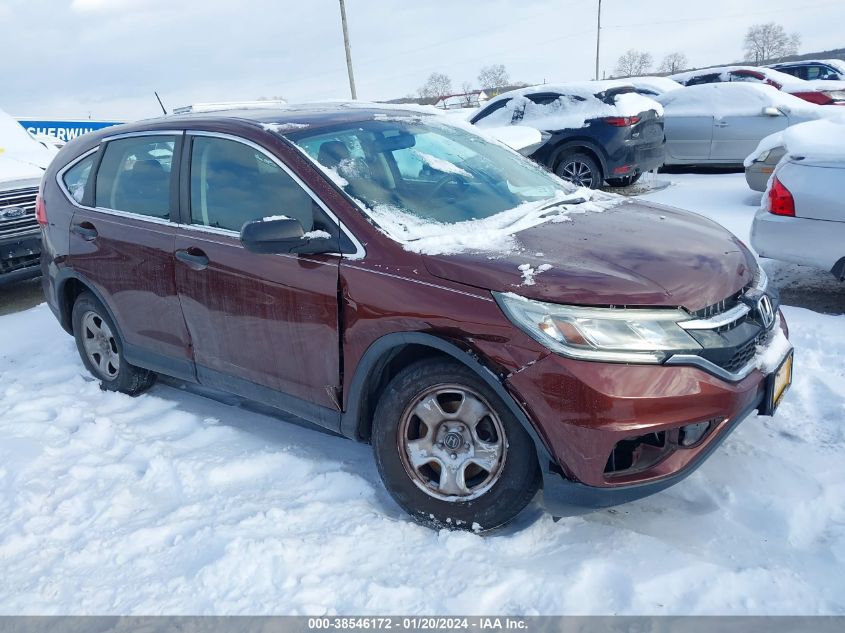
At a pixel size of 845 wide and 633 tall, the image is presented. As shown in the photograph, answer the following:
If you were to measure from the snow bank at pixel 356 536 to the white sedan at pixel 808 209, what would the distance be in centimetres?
128

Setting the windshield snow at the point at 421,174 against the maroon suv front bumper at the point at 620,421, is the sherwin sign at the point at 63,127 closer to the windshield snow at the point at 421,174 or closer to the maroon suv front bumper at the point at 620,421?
the windshield snow at the point at 421,174

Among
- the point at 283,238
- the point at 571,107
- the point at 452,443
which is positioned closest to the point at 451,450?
the point at 452,443

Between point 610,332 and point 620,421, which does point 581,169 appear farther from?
point 620,421

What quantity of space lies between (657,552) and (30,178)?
23.9 feet

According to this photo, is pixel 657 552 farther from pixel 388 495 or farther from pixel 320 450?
pixel 320 450

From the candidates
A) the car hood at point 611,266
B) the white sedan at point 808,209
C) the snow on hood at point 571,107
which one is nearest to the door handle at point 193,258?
the car hood at point 611,266

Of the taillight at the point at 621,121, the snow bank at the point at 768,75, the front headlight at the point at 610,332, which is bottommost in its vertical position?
the front headlight at the point at 610,332

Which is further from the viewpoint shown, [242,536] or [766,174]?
[766,174]

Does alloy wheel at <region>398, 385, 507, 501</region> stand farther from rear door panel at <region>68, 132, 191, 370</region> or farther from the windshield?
rear door panel at <region>68, 132, 191, 370</region>

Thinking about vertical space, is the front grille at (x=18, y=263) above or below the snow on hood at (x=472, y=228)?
below

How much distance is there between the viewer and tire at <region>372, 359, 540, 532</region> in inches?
108

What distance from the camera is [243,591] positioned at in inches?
105

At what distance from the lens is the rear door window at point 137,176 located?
3.87 meters

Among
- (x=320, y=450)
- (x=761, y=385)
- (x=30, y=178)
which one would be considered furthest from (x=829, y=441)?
(x=30, y=178)
